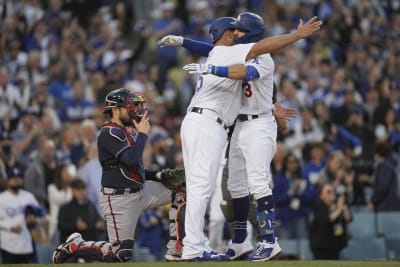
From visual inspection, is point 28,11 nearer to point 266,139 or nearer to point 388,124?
point 388,124

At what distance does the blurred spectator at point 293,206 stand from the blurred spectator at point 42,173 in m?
3.16

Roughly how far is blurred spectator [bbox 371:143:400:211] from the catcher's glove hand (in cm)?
590

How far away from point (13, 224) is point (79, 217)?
84cm

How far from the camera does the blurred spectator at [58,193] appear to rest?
51.9 feet

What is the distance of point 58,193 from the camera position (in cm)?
1602

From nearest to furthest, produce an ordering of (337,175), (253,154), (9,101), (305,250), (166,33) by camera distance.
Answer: (253,154), (305,250), (337,175), (9,101), (166,33)

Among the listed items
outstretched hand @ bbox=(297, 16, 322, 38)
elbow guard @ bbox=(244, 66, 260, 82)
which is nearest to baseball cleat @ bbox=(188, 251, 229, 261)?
elbow guard @ bbox=(244, 66, 260, 82)

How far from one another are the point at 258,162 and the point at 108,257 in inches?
64.9

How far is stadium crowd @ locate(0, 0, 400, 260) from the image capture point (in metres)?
16.3

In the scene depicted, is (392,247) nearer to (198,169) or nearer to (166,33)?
(198,169)

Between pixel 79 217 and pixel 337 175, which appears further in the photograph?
pixel 337 175

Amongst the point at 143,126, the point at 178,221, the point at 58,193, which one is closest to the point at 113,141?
the point at 143,126

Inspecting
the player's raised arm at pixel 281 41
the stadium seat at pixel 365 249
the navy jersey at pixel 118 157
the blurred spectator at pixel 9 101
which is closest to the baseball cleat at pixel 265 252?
the navy jersey at pixel 118 157

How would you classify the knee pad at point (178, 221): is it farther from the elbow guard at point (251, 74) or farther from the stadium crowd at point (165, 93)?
the stadium crowd at point (165, 93)
